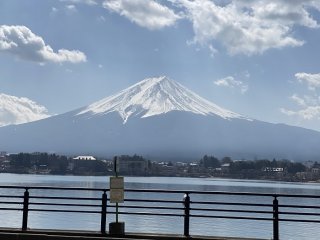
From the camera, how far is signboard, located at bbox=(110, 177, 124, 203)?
46.0 feet

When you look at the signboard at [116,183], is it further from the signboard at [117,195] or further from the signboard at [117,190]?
the signboard at [117,195]

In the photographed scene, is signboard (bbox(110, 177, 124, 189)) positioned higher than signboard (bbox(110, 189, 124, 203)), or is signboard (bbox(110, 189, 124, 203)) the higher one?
signboard (bbox(110, 177, 124, 189))

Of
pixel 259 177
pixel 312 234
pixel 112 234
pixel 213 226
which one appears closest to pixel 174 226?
pixel 213 226

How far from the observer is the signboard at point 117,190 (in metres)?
14.0

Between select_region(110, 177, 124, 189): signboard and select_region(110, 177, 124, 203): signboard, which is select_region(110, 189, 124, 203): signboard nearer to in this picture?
select_region(110, 177, 124, 203): signboard

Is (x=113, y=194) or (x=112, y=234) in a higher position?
(x=113, y=194)

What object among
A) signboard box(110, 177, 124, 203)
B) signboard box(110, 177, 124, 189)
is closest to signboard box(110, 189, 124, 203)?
signboard box(110, 177, 124, 203)

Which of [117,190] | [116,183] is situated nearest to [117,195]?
[117,190]

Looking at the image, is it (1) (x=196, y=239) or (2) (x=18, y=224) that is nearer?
(1) (x=196, y=239)

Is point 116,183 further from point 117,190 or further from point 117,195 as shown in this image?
point 117,195

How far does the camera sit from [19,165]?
191 meters

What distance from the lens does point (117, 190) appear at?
14070 mm

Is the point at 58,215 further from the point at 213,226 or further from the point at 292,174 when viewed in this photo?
the point at 292,174

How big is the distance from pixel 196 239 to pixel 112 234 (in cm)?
221
